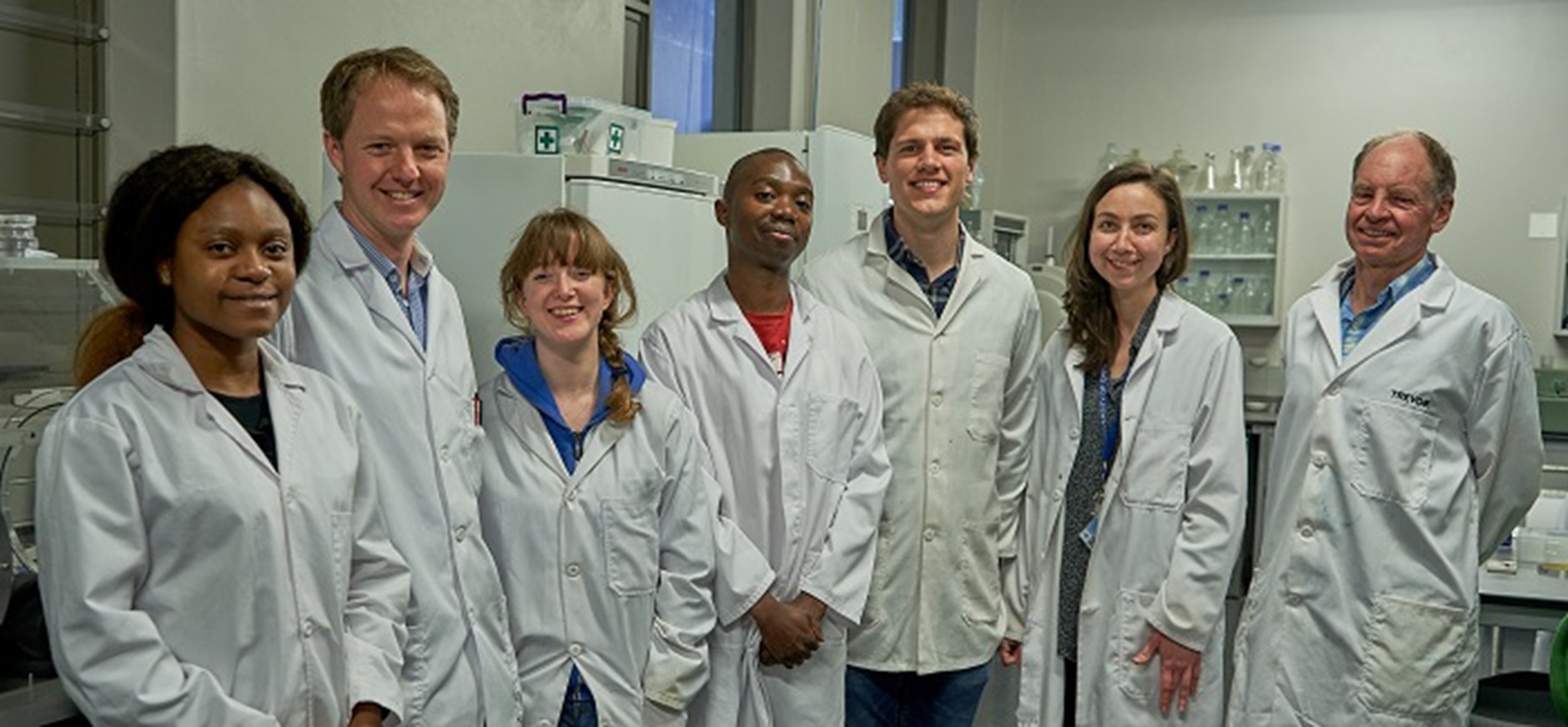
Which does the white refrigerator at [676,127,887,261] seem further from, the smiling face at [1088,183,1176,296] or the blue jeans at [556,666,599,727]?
the blue jeans at [556,666,599,727]

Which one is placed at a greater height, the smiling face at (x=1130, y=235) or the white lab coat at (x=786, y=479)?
the smiling face at (x=1130, y=235)

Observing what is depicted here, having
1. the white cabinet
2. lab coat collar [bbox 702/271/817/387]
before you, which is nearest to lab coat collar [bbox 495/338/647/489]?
lab coat collar [bbox 702/271/817/387]

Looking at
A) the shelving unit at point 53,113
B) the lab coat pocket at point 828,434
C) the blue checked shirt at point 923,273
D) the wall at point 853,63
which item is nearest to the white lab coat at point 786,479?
the lab coat pocket at point 828,434

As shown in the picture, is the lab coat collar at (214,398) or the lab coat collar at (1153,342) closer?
the lab coat collar at (214,398)

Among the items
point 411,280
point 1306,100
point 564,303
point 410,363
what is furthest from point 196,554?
point 1306,100

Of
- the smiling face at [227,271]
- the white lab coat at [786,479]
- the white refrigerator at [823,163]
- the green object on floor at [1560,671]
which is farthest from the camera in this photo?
the white refrigerator at [823,163]

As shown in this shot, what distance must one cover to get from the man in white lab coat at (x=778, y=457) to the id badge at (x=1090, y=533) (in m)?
0.35

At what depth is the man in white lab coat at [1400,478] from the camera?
2.23m

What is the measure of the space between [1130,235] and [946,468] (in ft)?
1.62

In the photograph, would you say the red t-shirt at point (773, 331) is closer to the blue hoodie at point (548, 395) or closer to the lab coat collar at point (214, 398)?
the blue hoodie at point (548, 395)

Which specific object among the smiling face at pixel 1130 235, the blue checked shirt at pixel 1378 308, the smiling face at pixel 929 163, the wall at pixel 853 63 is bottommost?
the blue checked shirt at pixel 1378 308

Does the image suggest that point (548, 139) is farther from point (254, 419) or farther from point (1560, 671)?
point (1560, 671)

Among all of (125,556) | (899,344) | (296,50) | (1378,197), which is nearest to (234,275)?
(125,556)

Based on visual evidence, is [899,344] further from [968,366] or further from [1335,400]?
[1335,400]
